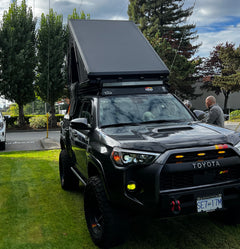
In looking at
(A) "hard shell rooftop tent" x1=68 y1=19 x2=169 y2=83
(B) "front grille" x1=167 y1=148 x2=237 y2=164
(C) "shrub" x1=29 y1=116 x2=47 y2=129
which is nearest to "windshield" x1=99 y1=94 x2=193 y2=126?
(A) "hard shell rooftop tent" x1=68 y1=19 x2=169 y2=83

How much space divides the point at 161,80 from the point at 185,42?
134ft

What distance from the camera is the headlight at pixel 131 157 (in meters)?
3.14

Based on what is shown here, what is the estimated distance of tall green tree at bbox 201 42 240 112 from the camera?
34.9m

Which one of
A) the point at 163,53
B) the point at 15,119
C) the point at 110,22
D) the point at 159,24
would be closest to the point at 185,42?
the point at 159,24

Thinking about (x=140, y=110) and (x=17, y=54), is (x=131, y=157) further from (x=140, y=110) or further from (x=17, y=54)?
(x=17, y=54)

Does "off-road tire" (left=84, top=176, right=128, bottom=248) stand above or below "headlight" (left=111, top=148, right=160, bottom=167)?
below

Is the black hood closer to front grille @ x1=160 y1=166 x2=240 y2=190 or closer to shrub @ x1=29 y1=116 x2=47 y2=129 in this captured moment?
front grille @ x1=160 y1=166 x2=240 y2=190

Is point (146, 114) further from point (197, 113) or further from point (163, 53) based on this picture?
point (163, 53)

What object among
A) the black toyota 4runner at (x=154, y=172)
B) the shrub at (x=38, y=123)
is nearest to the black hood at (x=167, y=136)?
the black toyota 4runner at (x=154, y=172)

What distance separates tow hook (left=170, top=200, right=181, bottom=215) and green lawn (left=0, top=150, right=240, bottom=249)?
84 cm

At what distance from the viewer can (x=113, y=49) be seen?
5926 mm

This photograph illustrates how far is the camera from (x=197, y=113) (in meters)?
4.96

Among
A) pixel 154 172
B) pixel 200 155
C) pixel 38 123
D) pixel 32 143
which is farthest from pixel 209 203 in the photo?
pixel 38 123

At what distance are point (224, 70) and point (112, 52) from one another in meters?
34.7
